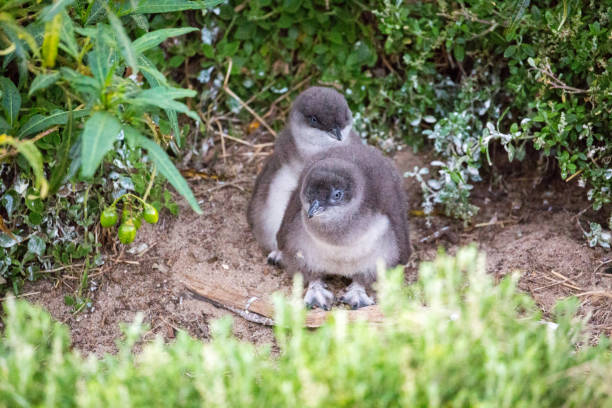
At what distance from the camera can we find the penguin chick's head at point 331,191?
16.1ft

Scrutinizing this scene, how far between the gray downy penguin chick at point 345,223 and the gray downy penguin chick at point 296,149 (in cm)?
28

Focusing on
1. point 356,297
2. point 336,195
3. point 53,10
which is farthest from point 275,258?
point 53,10

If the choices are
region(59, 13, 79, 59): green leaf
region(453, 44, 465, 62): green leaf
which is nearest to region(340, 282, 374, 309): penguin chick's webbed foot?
region(453, 44, 465, 62): green leaf

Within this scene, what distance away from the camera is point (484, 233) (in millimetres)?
6086

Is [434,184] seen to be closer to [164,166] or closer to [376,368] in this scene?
[164,166]

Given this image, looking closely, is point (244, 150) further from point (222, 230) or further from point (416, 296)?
point (416, 296)

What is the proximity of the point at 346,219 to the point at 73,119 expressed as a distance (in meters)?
1.95

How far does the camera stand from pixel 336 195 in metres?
4.92

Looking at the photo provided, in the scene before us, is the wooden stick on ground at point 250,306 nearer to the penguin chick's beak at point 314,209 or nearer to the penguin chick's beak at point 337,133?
the penguin chick's beak at point 314,209

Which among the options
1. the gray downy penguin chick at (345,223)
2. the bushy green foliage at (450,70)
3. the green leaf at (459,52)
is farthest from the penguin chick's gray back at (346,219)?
the green leaf at (459,52)

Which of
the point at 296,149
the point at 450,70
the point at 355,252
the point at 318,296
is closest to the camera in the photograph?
the point at 355,252

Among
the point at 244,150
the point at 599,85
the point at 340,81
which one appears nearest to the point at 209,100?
the point at 244,150

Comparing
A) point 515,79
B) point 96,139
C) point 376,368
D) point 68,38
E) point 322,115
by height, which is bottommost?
point 322,115

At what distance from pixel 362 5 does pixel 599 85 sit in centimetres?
220
